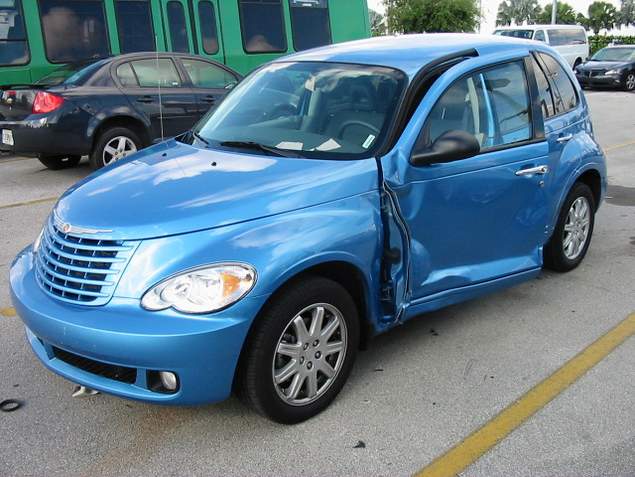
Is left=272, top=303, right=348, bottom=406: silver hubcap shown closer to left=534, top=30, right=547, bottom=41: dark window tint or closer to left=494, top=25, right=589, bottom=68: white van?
left=494, top=25, right=589, bottom=68: white van

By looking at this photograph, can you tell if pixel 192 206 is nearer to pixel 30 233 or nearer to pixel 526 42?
pixel 526 42

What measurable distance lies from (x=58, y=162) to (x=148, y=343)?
7670 mm

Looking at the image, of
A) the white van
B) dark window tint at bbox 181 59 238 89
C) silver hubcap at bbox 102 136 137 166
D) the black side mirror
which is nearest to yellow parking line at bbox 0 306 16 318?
the black side mirror

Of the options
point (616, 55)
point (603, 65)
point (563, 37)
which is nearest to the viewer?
point (603, 65)

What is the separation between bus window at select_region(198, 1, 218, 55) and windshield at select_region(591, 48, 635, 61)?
1698 centimetres

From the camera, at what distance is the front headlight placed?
275 cm

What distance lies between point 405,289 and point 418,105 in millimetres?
990

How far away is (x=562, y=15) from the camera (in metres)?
100

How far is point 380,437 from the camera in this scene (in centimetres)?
311

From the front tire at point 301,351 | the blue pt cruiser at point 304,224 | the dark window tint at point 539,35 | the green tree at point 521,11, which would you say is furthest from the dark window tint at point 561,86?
the green tree at point 521,11

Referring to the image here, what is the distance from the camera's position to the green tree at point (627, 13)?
115 meters

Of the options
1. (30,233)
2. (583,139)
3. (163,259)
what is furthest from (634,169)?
(163,259)

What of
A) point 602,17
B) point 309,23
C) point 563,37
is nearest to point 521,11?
point 602,17

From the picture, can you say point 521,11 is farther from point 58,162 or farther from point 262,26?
point 58,162
